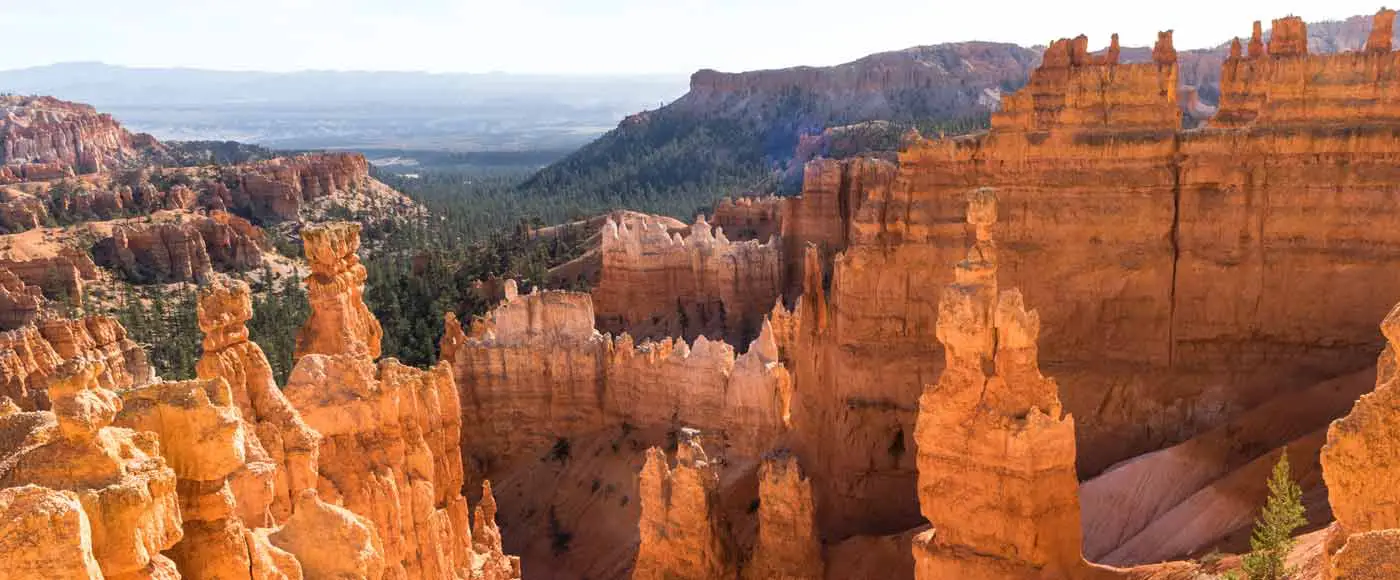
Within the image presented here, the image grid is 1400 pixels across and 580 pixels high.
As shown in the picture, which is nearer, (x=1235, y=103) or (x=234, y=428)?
(x=234, y=428)

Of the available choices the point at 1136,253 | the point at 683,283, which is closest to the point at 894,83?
the point at 683,283

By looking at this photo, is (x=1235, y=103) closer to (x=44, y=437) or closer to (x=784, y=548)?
(x=784, y=548)

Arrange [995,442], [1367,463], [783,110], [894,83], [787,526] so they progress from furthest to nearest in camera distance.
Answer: [783,110] → [894,83] → [787,526] → [995,442] → [1367,463]

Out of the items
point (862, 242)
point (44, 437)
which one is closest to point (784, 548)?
point (862, 242)

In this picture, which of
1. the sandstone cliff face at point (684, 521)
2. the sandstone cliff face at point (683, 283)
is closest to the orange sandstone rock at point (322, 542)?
the sandstone cliff face at point (684, 521)

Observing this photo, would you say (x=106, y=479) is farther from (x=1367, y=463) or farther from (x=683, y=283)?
(x=683, y=283)

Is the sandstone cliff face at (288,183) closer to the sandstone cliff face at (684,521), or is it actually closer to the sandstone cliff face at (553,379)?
the sandstone cliff face at (553,379)

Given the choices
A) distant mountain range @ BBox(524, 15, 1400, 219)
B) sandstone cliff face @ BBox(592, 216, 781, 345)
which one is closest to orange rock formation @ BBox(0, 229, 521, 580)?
sandstone cliff face @ BBox(592, 216, 781, 345)
